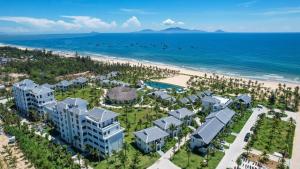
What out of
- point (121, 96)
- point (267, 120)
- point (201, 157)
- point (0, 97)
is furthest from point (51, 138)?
point (267, 120)

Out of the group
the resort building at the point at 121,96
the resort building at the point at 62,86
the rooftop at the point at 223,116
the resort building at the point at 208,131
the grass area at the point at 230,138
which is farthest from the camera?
the resort building at the point at 62,86

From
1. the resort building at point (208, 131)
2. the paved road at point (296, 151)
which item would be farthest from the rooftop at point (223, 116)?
the paved road at point (296, 151)

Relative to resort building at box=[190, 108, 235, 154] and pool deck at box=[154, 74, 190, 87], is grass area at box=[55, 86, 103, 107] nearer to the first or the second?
pool deck at box=[154, 74, 190, 87]

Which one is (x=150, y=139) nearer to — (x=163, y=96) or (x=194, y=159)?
(x=194, y=159)

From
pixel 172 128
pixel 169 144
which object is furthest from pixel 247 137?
pixel 169 144

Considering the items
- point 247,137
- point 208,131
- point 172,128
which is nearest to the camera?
point 208,131

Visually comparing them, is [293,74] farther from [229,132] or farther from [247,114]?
[229,132]

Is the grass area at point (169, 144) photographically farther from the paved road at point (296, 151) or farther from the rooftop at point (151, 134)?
the paved road at point (296, 151)
